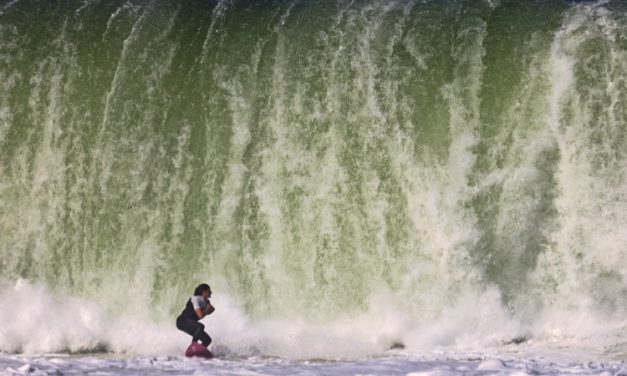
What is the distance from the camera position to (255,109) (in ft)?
58.8

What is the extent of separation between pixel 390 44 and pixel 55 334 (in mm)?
6726

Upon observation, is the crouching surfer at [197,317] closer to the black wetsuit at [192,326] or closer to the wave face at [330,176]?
the black wetsuit at [192,326]

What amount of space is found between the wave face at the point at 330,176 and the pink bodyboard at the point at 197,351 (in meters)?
1.24

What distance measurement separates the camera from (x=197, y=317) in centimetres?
1510

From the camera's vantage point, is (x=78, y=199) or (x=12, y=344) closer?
(x=12, y=344)

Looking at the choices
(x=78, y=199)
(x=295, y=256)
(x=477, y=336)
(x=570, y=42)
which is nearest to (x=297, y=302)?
(x=295, y=256)

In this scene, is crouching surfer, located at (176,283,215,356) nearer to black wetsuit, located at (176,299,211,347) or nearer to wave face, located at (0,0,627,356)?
black wetsuit, located at (176,299,211,347)

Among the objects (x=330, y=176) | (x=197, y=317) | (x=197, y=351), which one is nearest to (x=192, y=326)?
(x=197, y=317)

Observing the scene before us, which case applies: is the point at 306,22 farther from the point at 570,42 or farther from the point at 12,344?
the point at 12,344

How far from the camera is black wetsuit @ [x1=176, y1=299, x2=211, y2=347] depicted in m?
15.0

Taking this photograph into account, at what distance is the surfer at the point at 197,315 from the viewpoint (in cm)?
1497

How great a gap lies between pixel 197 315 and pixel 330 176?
Answer: 11.1 feet

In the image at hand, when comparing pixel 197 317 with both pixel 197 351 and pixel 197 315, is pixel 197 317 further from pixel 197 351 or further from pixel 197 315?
pixel 197 351

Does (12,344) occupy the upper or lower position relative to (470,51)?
lower
